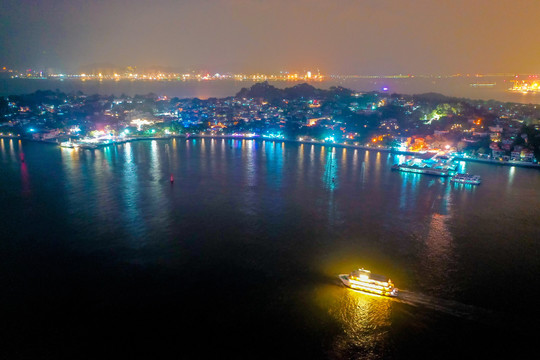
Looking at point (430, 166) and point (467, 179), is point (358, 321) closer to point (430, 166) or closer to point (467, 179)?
point (467, 179)

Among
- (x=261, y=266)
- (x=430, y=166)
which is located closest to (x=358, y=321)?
(x=261, y=266)

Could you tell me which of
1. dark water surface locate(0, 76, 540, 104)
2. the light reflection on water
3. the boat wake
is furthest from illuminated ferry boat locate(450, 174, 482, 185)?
dark water surface locate(0, 76, 540, 104)

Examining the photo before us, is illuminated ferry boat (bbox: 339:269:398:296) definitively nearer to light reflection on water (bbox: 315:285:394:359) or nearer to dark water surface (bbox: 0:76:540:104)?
light reflection on water (bbox: 315:285:394:359)

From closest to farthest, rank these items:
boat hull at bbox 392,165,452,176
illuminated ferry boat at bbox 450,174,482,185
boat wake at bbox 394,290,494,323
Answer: boat wake at bbox 394,290,494,323, illuminated ferry boat at bbox 450,174,482,185, boat hull at bbox 392,165,452,176

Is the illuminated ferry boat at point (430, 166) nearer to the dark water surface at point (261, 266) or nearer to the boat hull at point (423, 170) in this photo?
the boat hull at point (423, 170)

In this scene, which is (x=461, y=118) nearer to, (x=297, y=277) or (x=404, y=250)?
(x=404, y=250)

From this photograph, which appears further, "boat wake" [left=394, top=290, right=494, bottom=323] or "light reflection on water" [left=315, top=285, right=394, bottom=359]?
"boat wake" [left=394, top=290, right=494, bottom=323]
